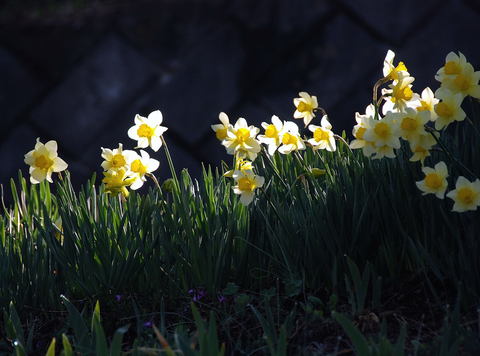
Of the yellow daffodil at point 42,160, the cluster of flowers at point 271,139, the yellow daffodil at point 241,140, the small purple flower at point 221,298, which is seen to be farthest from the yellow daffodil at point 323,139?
the yellow daffodil at point 42,160

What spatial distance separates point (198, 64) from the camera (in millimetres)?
4332

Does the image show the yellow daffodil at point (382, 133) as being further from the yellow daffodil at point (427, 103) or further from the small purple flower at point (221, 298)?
the small purple flower at point (221, 298)

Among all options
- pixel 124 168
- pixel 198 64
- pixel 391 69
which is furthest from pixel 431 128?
pixel 198 64

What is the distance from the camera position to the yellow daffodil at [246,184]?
1685 mm

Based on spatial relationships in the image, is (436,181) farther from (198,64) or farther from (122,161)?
(198,64)

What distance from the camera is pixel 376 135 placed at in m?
1.61

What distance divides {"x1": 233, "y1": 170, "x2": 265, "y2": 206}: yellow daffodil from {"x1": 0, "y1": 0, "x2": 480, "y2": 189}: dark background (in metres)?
2.53

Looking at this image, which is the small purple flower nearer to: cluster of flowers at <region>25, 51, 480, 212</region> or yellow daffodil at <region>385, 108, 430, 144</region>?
cluster of flowers at <region>25, 51, 480, 212</region>

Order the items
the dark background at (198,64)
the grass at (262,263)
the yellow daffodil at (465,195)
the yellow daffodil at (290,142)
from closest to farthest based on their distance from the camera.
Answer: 1. the yellow daffodil at (465,195)
2. the grass at (262,263)
3. the yellow daffodil at (290,142)
4. the dark background at (198,64)

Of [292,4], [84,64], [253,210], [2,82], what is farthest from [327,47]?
[253,210]

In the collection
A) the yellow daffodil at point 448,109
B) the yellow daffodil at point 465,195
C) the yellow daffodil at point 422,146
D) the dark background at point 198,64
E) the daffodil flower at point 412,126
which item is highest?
the dark background at point 198,64

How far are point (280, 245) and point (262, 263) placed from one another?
111 mm

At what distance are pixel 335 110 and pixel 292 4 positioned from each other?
1.99 ft

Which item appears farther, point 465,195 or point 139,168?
point 139,168
